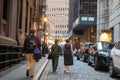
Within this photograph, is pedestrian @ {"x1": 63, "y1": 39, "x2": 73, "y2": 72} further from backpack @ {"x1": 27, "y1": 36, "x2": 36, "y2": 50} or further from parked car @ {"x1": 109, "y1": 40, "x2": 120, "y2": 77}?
backpack @ {"x1": 27, "y1": 36, "x2": 36, "y2": 50}

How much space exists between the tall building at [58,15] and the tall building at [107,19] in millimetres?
105630

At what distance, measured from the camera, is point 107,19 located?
54.2 metres

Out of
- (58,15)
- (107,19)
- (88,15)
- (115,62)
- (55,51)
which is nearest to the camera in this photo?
(115,62)

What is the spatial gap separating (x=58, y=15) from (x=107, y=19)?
111 m

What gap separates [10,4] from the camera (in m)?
24.3

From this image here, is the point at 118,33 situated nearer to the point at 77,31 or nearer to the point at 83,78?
the point at 83,78

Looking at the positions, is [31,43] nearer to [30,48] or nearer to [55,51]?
[30,48]

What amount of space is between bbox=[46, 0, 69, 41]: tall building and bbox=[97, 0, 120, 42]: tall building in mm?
105630

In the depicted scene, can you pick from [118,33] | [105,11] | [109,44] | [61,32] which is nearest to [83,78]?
[109,44]

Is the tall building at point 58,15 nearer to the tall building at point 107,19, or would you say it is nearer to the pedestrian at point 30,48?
the tall building at point 107,19

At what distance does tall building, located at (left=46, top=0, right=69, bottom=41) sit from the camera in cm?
16400

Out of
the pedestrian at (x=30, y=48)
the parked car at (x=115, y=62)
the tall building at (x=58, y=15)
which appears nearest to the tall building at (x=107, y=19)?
the parked car at (x=115, y=62)

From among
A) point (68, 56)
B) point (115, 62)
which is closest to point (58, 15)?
point (68, 56)

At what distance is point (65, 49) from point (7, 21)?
21.7 feet
